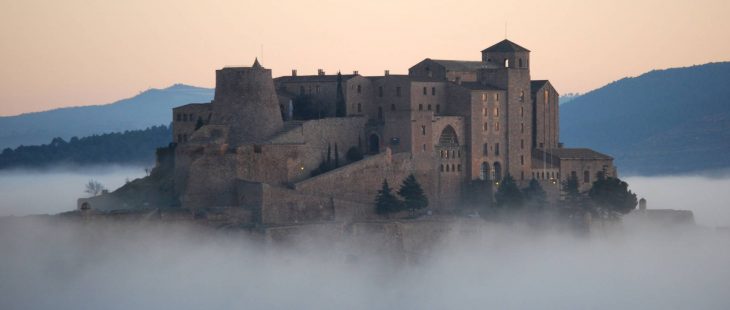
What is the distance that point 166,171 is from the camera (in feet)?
250

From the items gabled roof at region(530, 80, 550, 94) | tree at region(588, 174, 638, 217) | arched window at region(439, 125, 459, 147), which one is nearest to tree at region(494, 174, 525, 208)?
arched window at region(439, 125, 459, 147)

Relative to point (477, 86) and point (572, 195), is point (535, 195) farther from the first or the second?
point (477, 86)

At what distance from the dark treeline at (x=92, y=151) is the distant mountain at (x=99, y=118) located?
5451mm

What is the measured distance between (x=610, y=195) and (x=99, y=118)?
255 ft

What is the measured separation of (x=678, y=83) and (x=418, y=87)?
256 ft

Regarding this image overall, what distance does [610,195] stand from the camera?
267 ft

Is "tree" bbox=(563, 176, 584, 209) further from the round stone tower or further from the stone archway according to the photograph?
the round stone tower

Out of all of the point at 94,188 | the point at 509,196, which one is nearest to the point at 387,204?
the point at 509,196

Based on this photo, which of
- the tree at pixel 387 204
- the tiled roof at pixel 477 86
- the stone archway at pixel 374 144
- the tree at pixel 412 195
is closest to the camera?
the tree at pixel 387 204

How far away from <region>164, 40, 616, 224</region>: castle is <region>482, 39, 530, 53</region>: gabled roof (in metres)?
0.04

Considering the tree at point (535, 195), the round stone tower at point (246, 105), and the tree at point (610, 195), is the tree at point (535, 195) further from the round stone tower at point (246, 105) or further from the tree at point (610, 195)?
the round stone tower at point (246, 105)

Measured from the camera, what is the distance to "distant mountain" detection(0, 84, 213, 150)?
134m

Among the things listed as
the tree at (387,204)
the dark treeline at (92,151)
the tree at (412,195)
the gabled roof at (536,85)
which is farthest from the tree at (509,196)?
the dark treeline at (92,151)

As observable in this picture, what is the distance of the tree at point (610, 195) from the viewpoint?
81.1 metres
